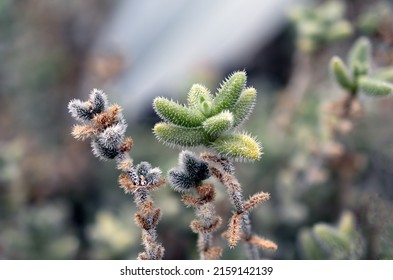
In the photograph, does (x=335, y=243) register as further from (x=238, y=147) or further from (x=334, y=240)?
(x=238, y=147)

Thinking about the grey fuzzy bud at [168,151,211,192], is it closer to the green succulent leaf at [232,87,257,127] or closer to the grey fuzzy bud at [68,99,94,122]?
the green succulent leaf at [232,87,257,127]

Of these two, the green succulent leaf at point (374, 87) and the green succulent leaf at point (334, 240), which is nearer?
the green succulent leaf at point (374, 87)

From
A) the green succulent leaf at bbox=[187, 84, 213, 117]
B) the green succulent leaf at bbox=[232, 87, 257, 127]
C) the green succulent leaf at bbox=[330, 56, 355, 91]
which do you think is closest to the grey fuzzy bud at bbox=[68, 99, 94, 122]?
the green succulent leaf at bbox=[187, 84, 213, 117]

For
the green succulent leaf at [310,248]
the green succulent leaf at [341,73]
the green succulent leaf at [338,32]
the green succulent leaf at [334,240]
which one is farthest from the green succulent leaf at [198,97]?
the green succulent leaf at [338,32]

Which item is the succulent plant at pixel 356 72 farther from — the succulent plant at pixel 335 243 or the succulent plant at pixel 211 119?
the succulent plant at pixel 211 119

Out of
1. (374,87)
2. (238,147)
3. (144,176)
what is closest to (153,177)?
(144,176)
